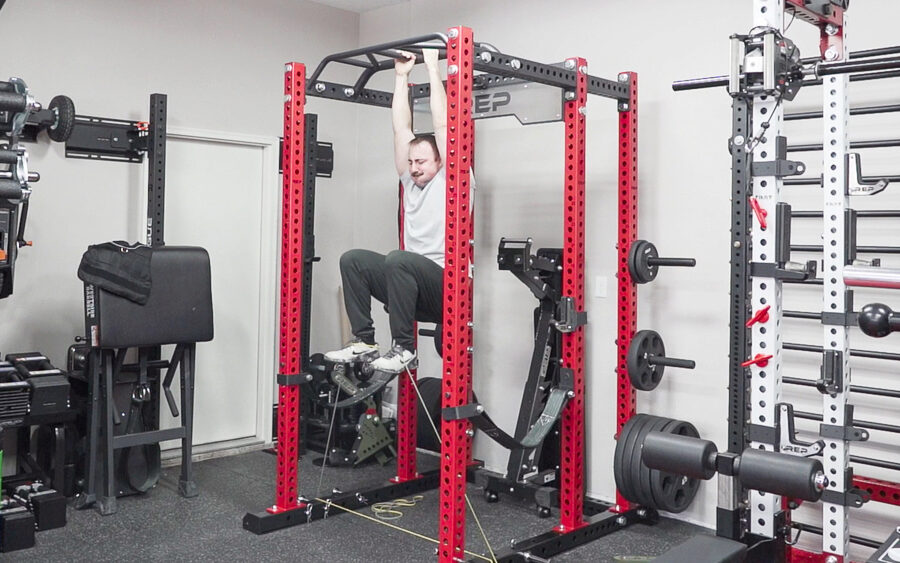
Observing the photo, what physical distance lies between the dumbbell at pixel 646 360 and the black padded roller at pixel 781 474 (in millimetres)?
1533

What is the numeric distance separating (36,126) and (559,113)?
2.80 meters

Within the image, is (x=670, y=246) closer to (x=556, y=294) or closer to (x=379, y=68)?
(x=556, y=294)

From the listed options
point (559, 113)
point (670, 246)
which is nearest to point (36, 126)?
point (559, 113)

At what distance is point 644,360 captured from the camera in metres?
3.89

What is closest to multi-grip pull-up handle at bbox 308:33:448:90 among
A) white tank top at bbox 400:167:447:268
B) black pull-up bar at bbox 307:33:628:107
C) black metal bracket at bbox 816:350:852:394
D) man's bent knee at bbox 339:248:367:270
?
black pull-up bar at bbox 307:33:628:107

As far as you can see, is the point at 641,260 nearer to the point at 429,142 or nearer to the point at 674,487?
the point at 674,487

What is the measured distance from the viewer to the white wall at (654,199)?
369 centimetres

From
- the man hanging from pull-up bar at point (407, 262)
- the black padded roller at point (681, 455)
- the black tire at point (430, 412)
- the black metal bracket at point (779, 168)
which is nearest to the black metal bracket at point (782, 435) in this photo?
the black padded roller at point (681, 455)

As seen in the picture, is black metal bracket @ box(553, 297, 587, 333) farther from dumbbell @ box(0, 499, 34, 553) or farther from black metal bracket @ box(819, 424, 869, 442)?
dumbbell @ box(0, 499, 34, 553)

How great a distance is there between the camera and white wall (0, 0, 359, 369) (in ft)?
14.9

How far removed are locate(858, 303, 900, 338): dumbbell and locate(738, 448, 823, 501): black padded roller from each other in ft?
1.73

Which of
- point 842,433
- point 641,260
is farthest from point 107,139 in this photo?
point 842,433

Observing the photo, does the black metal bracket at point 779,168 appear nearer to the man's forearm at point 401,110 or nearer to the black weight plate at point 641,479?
the black weight plate at point 641,479

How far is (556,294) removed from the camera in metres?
4.25
